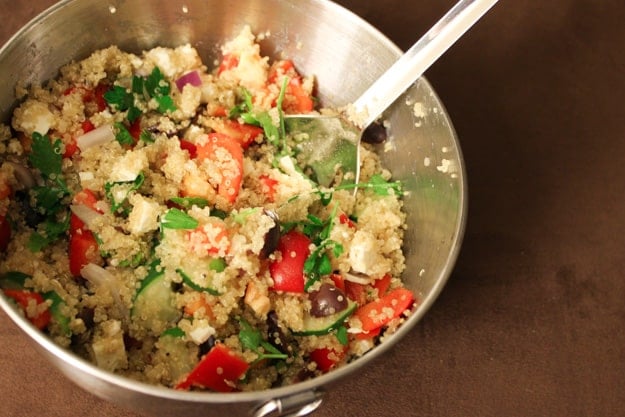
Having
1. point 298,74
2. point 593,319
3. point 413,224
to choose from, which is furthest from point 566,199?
point 298,74

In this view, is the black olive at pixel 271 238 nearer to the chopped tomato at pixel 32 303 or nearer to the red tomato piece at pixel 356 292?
the red tomato piece at pixel 356 292

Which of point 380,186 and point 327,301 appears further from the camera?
point 380,186

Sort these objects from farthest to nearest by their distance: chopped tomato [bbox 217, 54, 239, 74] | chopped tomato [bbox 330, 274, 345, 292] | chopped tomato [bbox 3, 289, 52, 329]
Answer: chopped tomato [bbox 217, 54, 239, 74]
chopped tomato [bbox 330, 274, 345, 292]
chopped tomato [bbox 3, 289, 52, 329]

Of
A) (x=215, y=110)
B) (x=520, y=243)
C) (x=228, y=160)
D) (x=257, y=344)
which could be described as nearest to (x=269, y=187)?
(x=228, y=160)

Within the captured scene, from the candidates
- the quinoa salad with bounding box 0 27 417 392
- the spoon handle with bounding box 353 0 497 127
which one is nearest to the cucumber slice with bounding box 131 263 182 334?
the quinoa salad with bounding box 0 27 417 392

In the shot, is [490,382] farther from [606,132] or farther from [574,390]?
[606,132]

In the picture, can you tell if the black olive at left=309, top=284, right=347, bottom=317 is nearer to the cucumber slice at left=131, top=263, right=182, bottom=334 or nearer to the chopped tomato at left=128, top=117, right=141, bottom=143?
the cucumber slice at left=131, top=263, right=182, bottom=334

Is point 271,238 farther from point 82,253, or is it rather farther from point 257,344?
point 82,253
